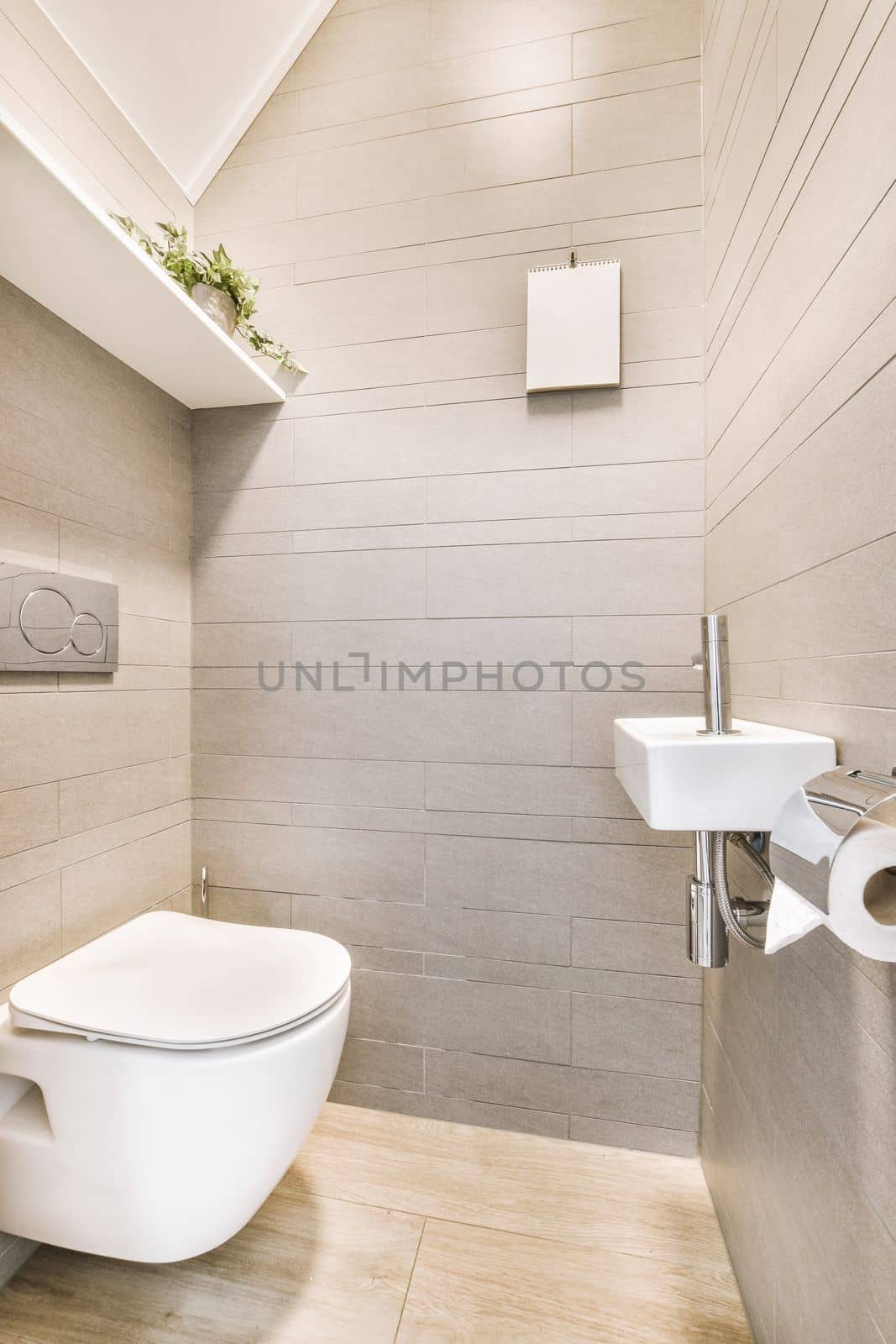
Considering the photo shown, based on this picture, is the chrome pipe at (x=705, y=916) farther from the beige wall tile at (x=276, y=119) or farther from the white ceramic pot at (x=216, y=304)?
the beige wall tile at (x=276, y=119)

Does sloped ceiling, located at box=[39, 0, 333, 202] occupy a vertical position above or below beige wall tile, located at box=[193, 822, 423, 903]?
above

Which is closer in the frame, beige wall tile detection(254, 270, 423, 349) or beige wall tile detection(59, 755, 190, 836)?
beige wall tile detection(59, 755, 190, 836)

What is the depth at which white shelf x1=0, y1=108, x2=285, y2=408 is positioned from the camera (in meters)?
0.95

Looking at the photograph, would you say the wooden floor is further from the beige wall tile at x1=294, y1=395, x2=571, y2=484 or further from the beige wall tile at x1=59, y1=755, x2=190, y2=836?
the beige wall tile at x1=294, y1=395, x2=571, y2=484

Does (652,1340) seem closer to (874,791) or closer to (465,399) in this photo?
(874,791)

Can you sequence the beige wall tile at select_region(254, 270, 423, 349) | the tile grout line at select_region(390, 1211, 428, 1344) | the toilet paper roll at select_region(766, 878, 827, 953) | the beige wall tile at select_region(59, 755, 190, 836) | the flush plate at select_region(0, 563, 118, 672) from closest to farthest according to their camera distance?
the toilet paper roll at select_region(766, 878, 827, 953)
the tile grout line at select_region(390, 1211, 428, 1344)
the flush plate at select_region(0, 563, 118, 672)
the beige wall tile at select_region(59, 755, 190, 836)
the beige wall tile at select_region(254, 270, 423, 349)

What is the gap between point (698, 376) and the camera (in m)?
1.41

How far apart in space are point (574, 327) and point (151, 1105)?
1632 mm

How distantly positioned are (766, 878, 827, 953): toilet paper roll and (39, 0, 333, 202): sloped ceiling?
1896 millimetres

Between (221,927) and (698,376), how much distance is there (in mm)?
1568

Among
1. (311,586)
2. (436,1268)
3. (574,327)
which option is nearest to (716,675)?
(574,327)

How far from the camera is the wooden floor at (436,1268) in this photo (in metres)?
1.05

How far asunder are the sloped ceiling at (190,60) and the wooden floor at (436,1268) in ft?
7.55

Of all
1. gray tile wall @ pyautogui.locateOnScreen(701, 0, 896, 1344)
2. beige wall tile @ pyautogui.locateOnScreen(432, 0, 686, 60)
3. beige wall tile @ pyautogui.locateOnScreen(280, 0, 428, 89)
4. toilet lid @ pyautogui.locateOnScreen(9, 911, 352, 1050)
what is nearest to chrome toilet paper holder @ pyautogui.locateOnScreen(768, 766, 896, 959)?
gray tile wall @ pyautogui.locateOnScreen(701, 0, 896, 1344)
